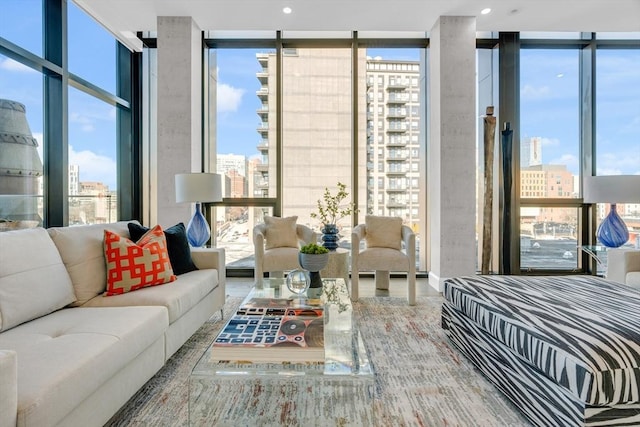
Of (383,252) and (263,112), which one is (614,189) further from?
(263,112)

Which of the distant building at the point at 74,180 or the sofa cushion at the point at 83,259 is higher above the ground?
the distant building at the point at 74,180

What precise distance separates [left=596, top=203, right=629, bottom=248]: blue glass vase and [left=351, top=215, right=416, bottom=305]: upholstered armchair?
1818 millimetres

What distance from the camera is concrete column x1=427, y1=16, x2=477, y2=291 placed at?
4074 mm

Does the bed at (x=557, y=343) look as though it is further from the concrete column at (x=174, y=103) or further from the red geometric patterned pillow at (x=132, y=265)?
the concrete column at (x=174, y=103)

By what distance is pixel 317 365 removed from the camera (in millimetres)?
1363

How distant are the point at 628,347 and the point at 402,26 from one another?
13.2 feet

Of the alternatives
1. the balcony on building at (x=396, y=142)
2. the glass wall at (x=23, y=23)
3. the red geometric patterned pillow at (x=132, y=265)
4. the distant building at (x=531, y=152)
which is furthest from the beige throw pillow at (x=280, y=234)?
the distant building at (x=531, y=152)

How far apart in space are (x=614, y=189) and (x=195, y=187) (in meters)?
3.90

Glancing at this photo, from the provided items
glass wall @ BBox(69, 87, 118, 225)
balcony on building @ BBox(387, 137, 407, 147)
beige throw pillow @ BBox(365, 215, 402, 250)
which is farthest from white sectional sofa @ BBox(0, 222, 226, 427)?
balcony on building @ BBox(387, 137, 407, 147)

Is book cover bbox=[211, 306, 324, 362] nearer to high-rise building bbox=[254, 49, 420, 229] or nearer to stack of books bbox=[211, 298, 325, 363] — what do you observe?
stack of books bbox=[211, 298, 325, 363]

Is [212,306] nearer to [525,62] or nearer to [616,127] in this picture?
[525,62]

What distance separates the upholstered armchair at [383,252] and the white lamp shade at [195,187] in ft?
4.96

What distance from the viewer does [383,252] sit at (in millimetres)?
3629

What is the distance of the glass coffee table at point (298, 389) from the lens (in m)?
1.31
